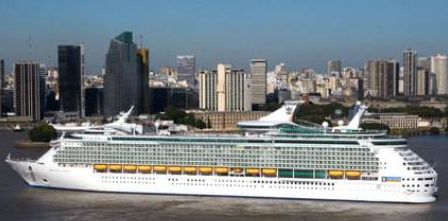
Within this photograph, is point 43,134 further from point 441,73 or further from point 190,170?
point 441,73

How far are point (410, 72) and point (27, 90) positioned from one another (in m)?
36.7

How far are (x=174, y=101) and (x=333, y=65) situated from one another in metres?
32.0

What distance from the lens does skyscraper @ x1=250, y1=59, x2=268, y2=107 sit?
58250mm

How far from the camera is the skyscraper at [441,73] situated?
79.7m

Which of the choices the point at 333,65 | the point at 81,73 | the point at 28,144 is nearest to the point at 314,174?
the point at 28,144

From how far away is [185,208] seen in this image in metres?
14.6

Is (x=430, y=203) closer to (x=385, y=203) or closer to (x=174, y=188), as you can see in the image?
(x=385, y=203)

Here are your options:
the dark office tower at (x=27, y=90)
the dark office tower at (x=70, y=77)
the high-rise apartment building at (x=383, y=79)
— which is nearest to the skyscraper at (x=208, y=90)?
the dark office tower at (x=70, y=77)

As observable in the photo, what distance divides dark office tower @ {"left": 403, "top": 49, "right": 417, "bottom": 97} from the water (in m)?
58.5

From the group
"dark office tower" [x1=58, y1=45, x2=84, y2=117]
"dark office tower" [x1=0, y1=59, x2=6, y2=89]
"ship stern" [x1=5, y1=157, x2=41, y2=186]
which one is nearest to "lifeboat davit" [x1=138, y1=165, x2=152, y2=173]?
"ship stern" [x1=5, y1=157, x2=41, y2=186]

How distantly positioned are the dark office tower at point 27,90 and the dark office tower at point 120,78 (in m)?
4.94

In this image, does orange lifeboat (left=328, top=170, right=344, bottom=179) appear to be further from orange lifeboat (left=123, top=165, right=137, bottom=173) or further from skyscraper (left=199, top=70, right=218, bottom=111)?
skyscraper (left=199, top=70, right=218, bottom=111)

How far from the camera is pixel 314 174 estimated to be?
50.8ft

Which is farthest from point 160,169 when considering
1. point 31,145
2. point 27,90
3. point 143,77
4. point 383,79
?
point 383,79
